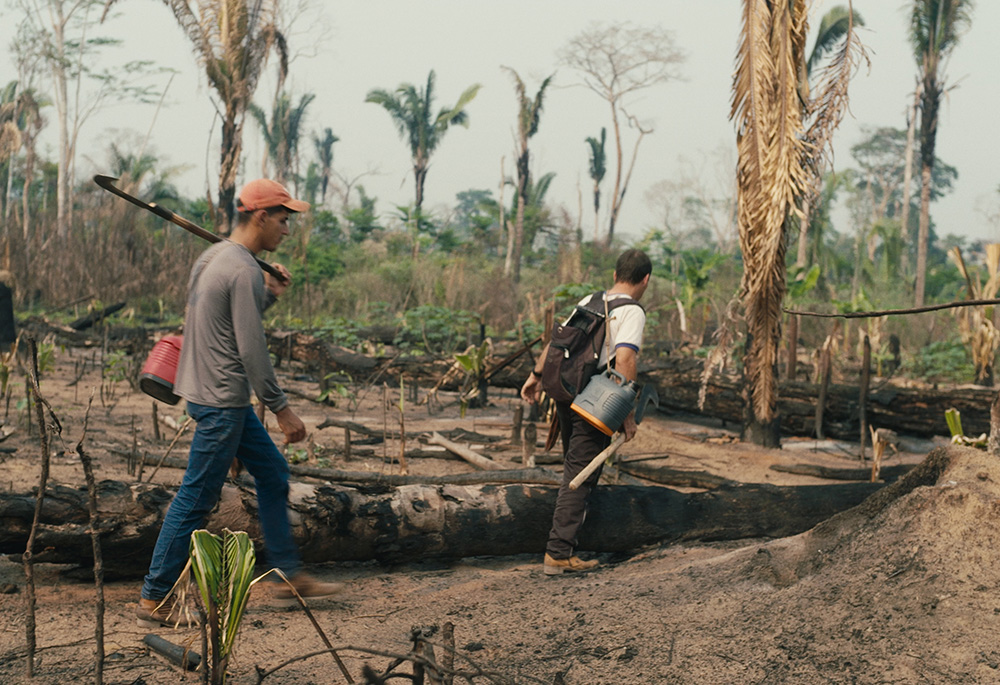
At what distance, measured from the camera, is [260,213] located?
10.1ft

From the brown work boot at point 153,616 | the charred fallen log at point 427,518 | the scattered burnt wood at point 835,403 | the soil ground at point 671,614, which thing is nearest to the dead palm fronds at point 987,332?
the scattered burnt wood at point 835,403

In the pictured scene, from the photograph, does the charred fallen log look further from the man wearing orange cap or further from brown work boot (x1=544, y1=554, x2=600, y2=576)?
the man wearing orange cap

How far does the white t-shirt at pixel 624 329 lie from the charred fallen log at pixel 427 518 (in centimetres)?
88

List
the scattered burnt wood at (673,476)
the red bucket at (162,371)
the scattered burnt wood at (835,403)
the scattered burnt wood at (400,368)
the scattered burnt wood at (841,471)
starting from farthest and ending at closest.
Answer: the scattered burnt wood at (400,368) < the scattered burnt wood at (835,403) < the scattered burnt wood at (841,471) < the scattered burnt wood at (673,476) < the red bucket at (162,371)

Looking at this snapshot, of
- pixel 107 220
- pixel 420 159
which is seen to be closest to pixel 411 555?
pixel 107 220

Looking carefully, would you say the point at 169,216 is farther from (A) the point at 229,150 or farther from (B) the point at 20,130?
(B) the point at 20,130

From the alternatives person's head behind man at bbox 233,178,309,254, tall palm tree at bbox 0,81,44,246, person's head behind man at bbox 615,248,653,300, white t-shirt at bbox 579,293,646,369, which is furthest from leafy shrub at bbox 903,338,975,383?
tall palm tree at bbox 0,81,44,246

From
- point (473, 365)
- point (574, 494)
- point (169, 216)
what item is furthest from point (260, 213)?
point (473, 365)

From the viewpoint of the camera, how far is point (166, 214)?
314cm

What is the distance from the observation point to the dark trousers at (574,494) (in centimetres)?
383

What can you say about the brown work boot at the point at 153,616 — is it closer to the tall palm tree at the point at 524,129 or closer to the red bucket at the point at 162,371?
the red bucket at the point at 162,371

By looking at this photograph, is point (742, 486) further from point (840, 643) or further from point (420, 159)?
point (420, 159)

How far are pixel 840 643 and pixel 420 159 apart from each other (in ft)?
103

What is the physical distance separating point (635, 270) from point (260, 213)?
1.83 metres
